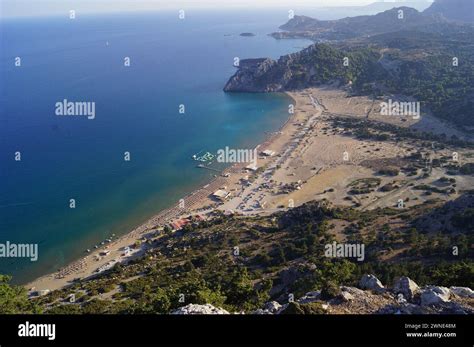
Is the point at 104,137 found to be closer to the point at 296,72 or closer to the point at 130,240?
the point at 130,240

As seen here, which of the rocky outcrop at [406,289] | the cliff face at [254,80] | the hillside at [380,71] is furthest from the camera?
the cliff face at [254,80]

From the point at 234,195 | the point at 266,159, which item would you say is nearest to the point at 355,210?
the point at 234,195

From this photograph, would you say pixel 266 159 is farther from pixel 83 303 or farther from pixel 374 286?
pixel 374 286

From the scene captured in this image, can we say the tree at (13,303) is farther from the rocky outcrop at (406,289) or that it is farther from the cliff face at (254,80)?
the cliff face at (254,80)

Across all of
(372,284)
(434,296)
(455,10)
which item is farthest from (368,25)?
(434,296)

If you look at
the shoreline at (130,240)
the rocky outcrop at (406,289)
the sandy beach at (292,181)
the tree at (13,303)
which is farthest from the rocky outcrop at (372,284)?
the sandy beach at (292,181)
